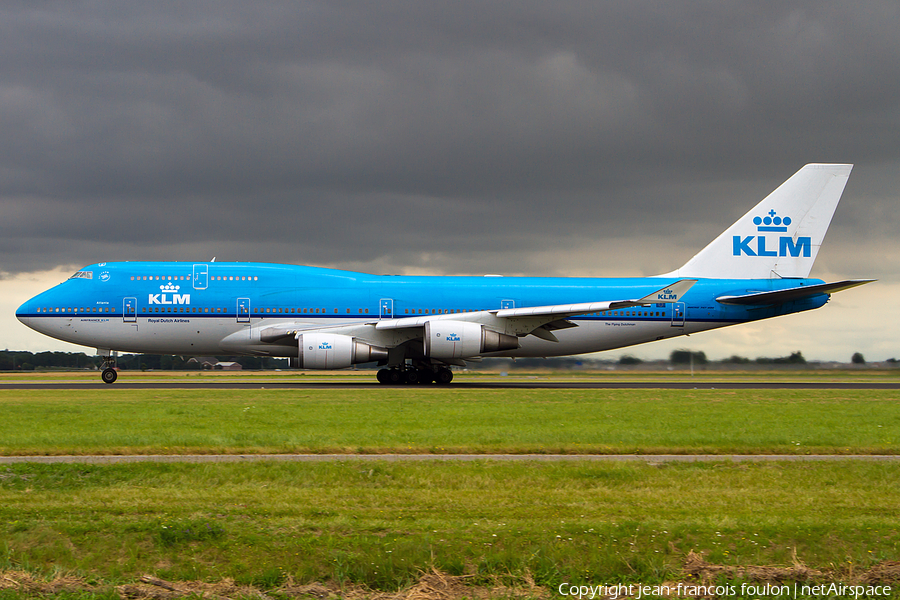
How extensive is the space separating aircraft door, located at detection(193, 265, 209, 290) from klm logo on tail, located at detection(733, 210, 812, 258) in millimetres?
24416

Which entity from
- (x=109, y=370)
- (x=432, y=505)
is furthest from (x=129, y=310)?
(x=432, y=505)

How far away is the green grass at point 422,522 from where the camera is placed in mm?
7996

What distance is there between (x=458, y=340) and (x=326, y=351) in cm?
517

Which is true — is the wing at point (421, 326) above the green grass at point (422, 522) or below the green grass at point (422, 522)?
above

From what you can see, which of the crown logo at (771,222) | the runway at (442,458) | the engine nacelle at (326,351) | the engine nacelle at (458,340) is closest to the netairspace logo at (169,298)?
the engine nacelle at (326,351)

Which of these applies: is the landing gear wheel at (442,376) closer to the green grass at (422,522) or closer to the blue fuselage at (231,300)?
the blue fuselage at (231,300)

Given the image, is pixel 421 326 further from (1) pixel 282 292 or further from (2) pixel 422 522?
(2) pixel 422 522

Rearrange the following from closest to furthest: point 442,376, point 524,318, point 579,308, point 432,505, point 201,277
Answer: point 432,505, point 579,308, point 524,318, point 201,277, point 442,376

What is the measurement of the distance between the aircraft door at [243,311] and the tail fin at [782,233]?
20.1 m

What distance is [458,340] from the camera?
31.9 m

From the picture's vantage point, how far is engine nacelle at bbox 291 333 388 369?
31.4 m

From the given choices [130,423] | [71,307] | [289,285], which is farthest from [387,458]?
[71,307]

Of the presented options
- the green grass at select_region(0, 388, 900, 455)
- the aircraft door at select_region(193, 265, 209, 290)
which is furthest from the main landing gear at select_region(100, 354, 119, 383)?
the green grass at select_region(0, 388, 900, 455)

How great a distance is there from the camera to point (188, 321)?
33.7 m
